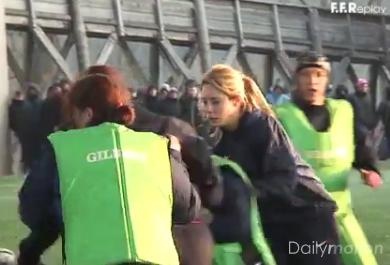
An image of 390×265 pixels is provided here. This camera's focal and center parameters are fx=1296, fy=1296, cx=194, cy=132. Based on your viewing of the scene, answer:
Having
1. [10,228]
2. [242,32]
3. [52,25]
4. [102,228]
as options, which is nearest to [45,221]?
[102,228]

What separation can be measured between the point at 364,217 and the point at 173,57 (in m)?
15.7

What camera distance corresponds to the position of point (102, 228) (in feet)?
14.1

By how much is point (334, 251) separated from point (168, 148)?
1.95m

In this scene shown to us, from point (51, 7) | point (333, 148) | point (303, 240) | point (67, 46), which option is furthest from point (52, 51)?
point (303, 240)

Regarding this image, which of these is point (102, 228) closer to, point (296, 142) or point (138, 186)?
point (138, 186)

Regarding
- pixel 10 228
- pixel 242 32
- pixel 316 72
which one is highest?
pixel 242 32

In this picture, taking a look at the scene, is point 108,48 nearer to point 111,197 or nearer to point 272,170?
point 272,170

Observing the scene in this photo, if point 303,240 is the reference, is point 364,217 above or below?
below

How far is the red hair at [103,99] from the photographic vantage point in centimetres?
443

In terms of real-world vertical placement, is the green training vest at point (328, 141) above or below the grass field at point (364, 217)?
above

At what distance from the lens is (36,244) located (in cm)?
455

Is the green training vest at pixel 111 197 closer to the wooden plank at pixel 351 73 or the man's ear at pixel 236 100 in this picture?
the man's ear at pixel 236 100

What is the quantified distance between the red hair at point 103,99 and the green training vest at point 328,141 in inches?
111

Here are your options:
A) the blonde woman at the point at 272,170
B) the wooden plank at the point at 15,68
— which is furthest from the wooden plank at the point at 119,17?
the blonde woman at the point at 272,170
